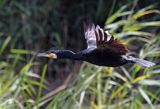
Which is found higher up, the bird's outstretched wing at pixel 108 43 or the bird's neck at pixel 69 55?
the bird's outstretched wing at pixel 108 43

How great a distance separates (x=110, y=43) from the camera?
139cm

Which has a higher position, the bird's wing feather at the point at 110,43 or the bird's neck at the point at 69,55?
the bird's wing feather at the point at 110,43

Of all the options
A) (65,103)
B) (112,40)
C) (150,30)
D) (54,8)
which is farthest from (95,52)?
(54,8)

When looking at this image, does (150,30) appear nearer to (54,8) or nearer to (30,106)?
(54,8)

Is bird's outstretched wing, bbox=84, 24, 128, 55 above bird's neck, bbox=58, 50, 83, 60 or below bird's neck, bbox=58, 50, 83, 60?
above

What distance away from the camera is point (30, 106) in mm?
2582

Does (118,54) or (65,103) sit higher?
(118,54)

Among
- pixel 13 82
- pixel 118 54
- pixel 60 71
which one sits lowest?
pixel 60 71

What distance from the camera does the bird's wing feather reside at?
1384 millimetres

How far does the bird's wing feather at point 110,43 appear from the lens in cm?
138

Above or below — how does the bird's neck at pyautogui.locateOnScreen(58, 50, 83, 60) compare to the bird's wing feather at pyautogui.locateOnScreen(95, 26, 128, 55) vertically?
below

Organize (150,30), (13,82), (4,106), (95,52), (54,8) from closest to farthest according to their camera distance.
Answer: (95,52) < (4,106) < (13,82) < (150,30) < (54,8)

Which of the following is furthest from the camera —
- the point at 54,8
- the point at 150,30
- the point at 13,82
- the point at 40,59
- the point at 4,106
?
the point at 54,8

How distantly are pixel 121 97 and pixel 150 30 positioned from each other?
7.00 ft
